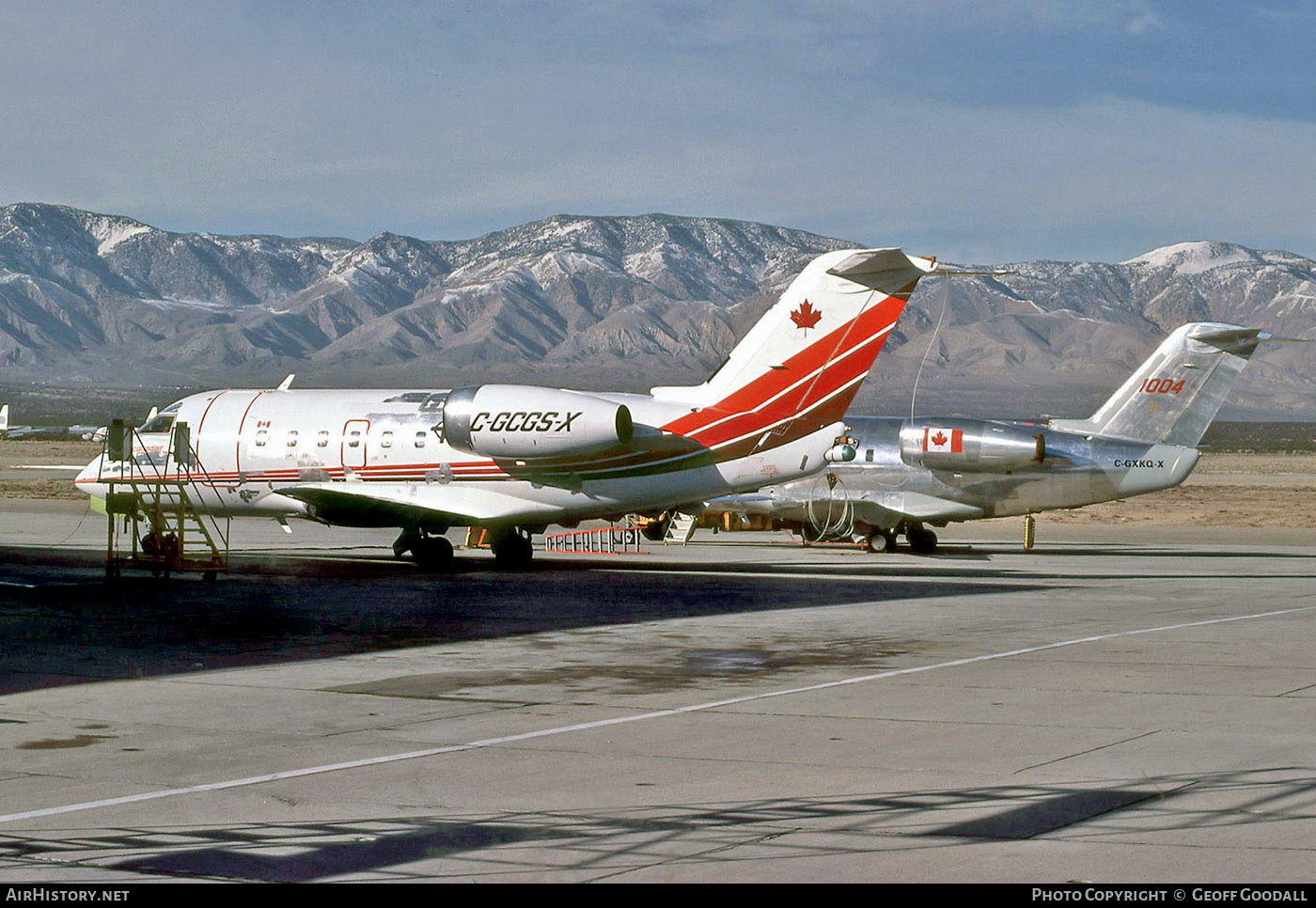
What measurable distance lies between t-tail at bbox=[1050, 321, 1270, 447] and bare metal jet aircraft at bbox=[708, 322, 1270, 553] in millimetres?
23

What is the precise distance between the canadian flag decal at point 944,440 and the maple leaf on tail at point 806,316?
27.4 ft

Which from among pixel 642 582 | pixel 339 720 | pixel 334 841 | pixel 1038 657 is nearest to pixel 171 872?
pixel 334 841

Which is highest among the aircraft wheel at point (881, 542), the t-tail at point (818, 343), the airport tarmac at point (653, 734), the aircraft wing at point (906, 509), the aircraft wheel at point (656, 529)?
the t-tail at point (818, 343)

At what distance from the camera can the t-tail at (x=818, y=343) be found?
29.8 metres

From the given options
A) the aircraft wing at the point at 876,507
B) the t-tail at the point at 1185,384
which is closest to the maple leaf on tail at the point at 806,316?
the aircraft wing at the point at 876,507

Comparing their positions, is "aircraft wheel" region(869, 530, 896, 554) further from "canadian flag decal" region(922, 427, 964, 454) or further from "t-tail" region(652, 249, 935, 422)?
"t-tail" region(652, 249, 935, 422)

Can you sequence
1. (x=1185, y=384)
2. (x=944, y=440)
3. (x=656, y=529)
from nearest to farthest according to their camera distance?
(x=944, y=440) < (x=1185, y=384) < (x=656, y=529)

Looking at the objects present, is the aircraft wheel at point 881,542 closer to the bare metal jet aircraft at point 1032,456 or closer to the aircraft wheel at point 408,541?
the bare metal jet aircraft at point 1032,456

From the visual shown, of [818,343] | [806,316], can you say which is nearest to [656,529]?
[818,343]

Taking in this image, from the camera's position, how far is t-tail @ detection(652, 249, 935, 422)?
2981 cm

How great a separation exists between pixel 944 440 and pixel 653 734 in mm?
25413

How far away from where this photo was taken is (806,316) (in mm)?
29984

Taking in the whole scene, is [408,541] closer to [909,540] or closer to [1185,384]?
[909,540]
